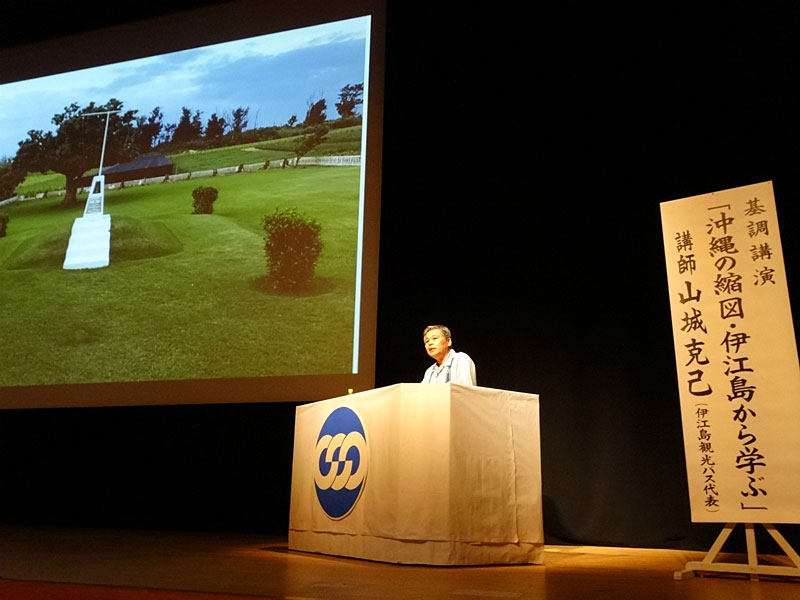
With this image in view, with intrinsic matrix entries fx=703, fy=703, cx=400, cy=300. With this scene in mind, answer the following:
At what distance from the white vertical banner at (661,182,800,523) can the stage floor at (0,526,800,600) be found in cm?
35

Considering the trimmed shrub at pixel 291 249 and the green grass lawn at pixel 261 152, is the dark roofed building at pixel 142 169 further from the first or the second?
the trimmed shrub at pixel 291 249

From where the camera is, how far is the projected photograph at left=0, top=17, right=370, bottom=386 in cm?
493

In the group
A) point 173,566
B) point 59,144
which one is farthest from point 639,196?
point 59,144

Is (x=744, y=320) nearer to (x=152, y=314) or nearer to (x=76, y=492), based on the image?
(x=152, y=314)

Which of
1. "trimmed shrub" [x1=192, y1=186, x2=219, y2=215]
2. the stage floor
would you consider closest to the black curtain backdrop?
the stage floor

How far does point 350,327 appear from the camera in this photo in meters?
4.76

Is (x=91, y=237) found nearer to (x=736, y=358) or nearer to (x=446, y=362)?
(x=446, y=362)

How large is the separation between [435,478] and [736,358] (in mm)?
1305

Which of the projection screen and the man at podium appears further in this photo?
the projection screen

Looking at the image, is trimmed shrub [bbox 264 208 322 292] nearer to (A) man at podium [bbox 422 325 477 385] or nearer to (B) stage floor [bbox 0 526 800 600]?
(A) man at podium [bbox 422 325 477 385]

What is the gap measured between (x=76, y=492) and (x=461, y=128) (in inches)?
166

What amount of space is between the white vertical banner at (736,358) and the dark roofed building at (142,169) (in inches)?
154

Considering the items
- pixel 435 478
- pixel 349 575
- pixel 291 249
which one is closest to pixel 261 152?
pixel 291 249

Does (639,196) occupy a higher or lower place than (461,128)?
lower
